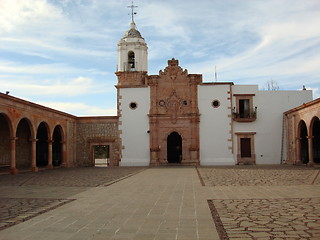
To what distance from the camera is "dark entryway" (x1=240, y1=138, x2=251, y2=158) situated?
83.3 ft

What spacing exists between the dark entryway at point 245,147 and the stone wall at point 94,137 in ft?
29.5

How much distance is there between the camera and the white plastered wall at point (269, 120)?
2525cm

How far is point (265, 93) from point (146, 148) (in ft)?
31.1

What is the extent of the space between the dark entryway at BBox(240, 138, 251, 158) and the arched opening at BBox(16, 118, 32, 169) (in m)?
14.6

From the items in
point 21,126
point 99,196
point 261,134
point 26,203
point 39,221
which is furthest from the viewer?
point 261,134

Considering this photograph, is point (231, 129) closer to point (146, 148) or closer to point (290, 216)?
point (146, 148)

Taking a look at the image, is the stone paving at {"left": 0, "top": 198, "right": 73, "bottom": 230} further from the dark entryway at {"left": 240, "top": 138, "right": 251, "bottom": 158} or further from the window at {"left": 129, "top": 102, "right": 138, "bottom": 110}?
the dark entryway at {"left": 240, "top": 138, "right": 251, "bottom": 158}

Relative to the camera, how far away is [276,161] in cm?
2511

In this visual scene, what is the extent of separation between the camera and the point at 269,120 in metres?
25.5

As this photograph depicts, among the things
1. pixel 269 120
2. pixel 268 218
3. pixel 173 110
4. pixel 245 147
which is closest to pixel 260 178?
pixel 268 218

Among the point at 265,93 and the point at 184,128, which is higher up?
the point at 265,93

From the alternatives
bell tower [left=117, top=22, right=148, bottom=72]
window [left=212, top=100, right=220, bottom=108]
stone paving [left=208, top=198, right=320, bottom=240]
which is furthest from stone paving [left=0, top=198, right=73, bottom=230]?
bell tower [left=117, top=22, right=148, bottom=72]

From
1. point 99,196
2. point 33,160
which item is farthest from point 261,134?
point 99,196

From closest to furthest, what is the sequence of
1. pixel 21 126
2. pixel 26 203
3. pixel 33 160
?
pixel 26 203, pixel 33 160, pixel 21 126
